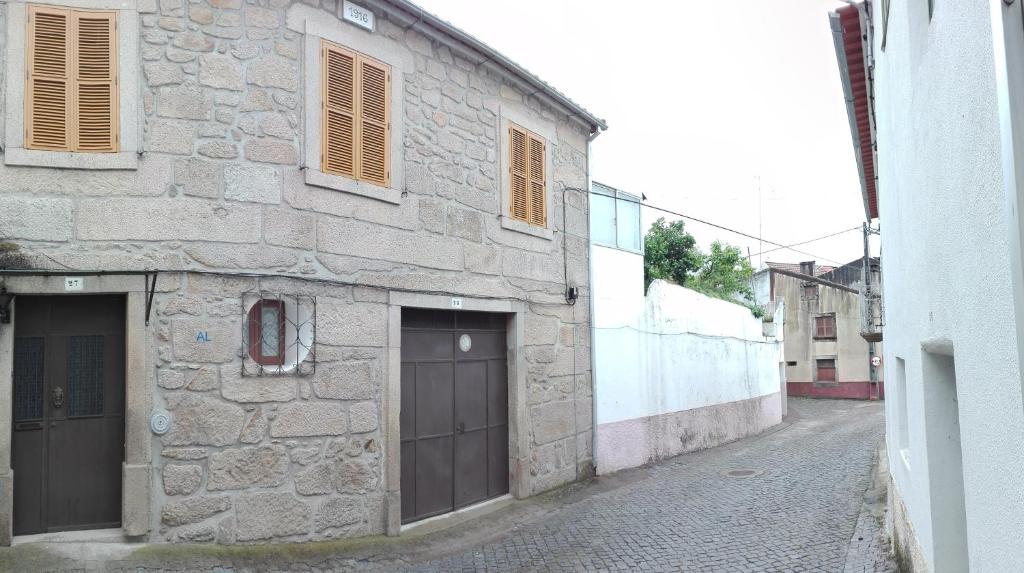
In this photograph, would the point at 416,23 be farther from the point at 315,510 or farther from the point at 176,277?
the point at 315,510

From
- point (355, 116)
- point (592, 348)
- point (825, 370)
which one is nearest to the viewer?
point (355, 116)

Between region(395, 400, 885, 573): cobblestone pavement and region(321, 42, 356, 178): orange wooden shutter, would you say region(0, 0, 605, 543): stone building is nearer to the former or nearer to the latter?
region(321, 42, 356, 178): orange wooden shutter

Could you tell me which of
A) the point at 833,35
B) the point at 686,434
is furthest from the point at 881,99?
the point at 686,434

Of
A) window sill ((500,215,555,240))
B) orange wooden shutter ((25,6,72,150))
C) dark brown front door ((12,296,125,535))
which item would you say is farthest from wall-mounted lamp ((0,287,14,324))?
window sill ((500,215,555,240))

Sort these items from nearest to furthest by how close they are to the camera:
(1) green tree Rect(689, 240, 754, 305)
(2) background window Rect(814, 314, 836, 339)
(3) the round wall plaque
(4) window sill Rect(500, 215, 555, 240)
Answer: (3) the round wall plaque → (4) window sill Rect(500, 215, 555, 240) → (1) green tree Rect(689, 240, 754, 305) → (2) background window Rect(814, 314, 836, 339)

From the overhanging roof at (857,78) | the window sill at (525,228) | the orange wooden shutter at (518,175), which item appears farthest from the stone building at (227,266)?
the overhanging roof at (857,78)

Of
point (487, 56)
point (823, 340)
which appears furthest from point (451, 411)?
point (823, 340)

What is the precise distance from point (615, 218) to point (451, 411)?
5.01m

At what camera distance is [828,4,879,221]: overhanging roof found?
25.7 ft

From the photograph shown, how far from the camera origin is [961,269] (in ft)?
9.04

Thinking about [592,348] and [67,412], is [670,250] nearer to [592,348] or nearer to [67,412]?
[592,348]

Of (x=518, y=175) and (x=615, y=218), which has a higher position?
(x=518, y=175)

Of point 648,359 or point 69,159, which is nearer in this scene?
point 69,159

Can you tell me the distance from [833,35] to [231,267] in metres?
6.58
